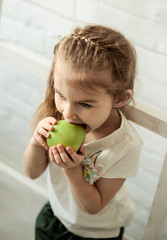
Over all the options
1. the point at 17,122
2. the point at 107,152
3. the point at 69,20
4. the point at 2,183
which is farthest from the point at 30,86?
the point at 107,152

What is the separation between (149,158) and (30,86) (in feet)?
1.81

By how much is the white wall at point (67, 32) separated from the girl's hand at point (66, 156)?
39 centimetres

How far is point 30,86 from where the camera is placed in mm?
1532

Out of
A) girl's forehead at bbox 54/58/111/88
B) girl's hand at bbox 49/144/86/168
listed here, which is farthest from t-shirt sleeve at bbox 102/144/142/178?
girl's forehead at bbox 54/58/111/88

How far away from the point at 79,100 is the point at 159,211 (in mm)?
454

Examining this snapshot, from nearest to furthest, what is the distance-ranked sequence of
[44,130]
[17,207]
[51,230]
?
[44,130], [51,230], [17,207]

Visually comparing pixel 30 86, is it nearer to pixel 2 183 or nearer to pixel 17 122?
pixel 17 122

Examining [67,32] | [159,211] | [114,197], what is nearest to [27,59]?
[67,32]

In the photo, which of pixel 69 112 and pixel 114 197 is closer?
pixel 69 112

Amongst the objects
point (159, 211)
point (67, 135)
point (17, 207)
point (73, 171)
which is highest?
point (67, 135)

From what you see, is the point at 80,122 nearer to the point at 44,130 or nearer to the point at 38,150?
the point at 44,130

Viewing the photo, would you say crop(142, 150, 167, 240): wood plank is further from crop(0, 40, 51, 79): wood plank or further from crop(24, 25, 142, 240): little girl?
crop(0, 40, 51, 79): wood plank

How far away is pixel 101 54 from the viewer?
868mm

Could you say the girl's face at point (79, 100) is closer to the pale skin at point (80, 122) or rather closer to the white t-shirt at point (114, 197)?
the pale skin at point (80, 122)
